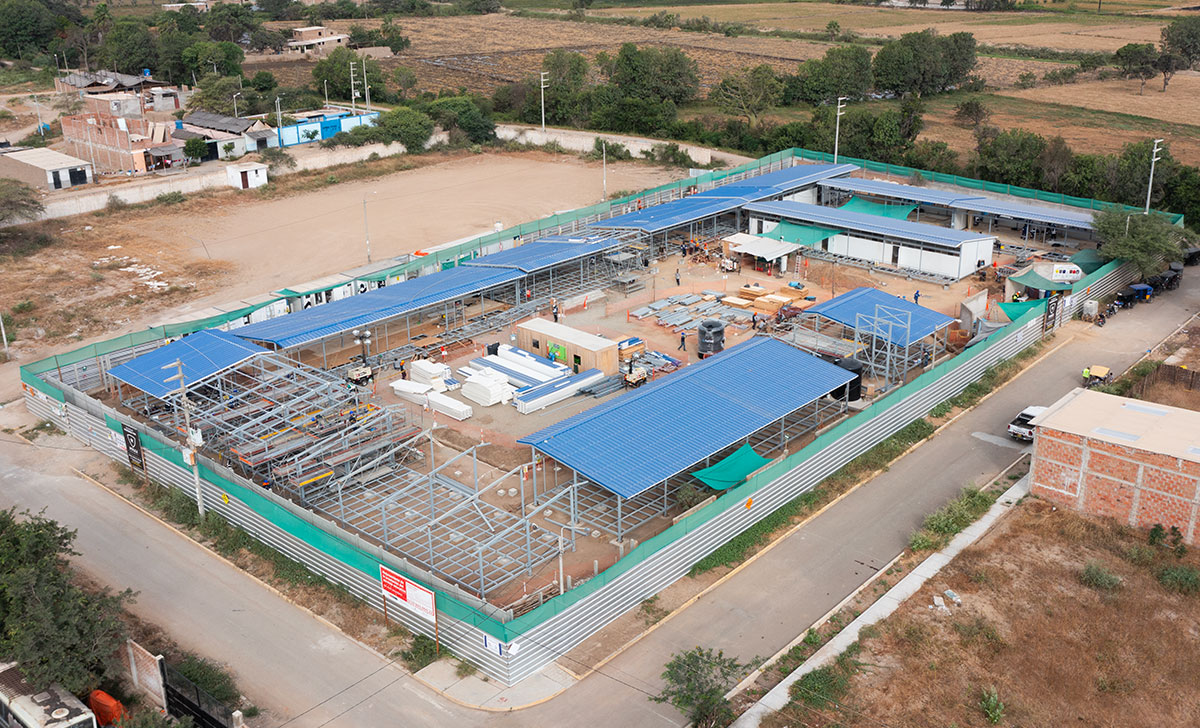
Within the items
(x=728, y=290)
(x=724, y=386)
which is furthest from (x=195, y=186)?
(x=724, y=386)

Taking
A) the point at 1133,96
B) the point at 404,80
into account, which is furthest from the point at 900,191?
the point at 404,80

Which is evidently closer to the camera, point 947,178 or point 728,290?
point 728,290

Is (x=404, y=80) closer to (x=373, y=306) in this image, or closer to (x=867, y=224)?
(x=867, y=224)

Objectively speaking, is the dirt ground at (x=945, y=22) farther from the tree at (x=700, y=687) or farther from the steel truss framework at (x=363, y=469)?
the tree at (x=700, y=687)

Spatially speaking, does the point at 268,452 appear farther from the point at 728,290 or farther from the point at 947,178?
the point at 947,178

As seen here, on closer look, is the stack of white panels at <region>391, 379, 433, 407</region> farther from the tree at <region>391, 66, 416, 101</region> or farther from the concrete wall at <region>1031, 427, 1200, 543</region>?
the tree at <region>391, 66, 416, 101</region>

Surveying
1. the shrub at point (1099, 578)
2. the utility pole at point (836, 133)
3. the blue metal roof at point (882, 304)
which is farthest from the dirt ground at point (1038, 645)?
the utility pole at point (836, 133)

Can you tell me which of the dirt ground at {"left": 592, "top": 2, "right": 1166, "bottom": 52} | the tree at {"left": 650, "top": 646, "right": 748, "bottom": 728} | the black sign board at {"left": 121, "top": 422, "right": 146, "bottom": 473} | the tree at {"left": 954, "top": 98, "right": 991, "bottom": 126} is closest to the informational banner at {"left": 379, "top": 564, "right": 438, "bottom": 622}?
the tree at {"left": 650, "top": 646, "right": 748, "bottom": 728}
